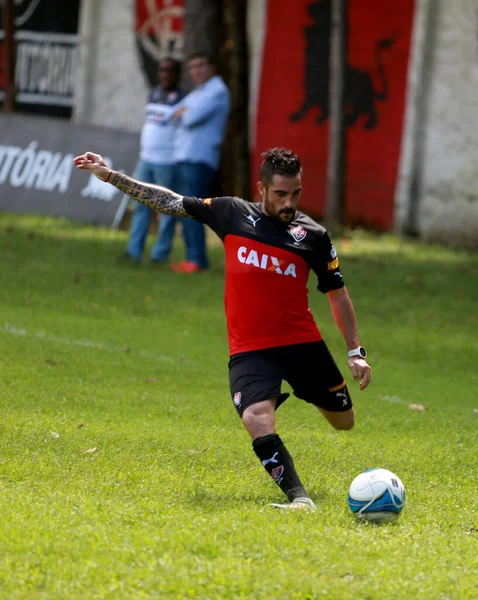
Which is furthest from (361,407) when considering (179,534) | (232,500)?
(179,534)

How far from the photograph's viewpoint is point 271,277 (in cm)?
593

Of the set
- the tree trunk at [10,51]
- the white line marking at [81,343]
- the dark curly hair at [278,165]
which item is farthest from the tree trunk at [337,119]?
the dark curly hair at [278,165]

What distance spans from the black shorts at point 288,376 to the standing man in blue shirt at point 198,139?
25.3 feet

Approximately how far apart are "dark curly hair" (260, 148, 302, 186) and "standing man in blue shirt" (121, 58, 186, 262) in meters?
8.31

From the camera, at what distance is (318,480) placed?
619 centimetres

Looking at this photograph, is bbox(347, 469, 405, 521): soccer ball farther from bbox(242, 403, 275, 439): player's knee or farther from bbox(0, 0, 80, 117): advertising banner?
bbox(0, 0, 80, 117): advertising banner

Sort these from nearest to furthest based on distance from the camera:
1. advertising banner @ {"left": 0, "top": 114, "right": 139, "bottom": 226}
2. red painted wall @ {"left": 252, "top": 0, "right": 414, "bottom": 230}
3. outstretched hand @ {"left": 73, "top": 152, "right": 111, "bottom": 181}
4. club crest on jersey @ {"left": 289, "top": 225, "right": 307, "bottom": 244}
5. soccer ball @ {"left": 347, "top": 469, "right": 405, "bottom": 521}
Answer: soccer ball @ {"left": 347, "top": 469, "right": 405, "bottom": 521} < club crest on jersey @ {"left": 289, "top": 225, "right": 307, "bottom": 244} < outstretched hand @ {"left": 73, "top": 152, "right": 111, "bottom": 181} < advertising banner @ {"left": 0, "top": 114, "right": 139, "bottom": 226} < red painted wall @ {"left": 252, "top": 0, "right": 414, "bottom": 230}

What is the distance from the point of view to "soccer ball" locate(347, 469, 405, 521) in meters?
5.36

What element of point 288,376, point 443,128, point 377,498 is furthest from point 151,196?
point 443,128

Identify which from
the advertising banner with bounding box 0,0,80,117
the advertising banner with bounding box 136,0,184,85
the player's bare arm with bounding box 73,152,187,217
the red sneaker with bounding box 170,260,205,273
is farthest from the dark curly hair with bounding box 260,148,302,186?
the advertising banner with bounding box 0,0,80,117

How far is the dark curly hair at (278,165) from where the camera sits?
576cm

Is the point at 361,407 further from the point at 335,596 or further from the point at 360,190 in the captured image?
the point at 360,190

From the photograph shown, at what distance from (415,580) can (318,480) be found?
168 cm

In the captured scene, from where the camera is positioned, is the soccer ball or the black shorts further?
the black shorts
